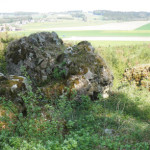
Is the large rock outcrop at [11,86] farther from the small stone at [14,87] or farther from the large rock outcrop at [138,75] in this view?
the large rock outcrop at [138,75]

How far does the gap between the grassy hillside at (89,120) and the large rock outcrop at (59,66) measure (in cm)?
89

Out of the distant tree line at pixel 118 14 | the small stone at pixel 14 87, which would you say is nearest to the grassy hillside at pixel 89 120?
the small stone at pixel 14 87

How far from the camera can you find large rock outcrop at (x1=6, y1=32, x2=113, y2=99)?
10.0m

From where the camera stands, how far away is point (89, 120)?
5852mm

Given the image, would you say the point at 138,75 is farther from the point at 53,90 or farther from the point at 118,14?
the point at 118,14

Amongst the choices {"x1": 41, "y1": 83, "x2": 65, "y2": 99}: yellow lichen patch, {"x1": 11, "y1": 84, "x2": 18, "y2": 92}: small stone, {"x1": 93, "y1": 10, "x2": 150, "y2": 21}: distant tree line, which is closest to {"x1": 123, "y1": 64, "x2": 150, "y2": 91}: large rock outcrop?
{"x1": 41, "y1": 83, "x2": 65, "y2": 99}: yellow lichen patch

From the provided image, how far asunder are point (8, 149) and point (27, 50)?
9.05 metres

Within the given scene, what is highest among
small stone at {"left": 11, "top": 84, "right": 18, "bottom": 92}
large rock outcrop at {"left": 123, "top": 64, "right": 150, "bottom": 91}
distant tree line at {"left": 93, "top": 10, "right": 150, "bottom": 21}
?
distant tree line at {"left": 93, "top": 10, "right": 150, "bottom": 21}

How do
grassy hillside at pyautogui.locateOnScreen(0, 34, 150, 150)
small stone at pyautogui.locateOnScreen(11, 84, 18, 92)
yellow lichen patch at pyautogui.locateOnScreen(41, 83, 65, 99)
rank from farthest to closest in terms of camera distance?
yellow lichen patch at pyautogui.locateOnScreen(41, 83, 65, 99) → small stone at pyautogui.locateOnScreen(11, 84, 18, 92) → grassy hillside at pyautogui.locateOnScreen(0, 34, 150, 150)

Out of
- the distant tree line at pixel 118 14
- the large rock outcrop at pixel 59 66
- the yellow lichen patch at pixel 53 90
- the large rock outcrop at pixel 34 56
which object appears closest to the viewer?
the yellow lichen patch at pixel 53 90

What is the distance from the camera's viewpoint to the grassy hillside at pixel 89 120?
13.3ft

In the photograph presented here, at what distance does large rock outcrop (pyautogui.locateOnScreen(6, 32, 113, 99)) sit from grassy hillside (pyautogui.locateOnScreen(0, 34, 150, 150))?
890 mm

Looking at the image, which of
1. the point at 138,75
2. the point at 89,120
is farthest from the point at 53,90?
the point at 138,75

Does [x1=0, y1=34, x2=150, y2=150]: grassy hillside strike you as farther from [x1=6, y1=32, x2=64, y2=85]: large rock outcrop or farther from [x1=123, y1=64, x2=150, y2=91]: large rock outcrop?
[x1=6, y1=32, x2=64, y2=85]: large rock outcrop
